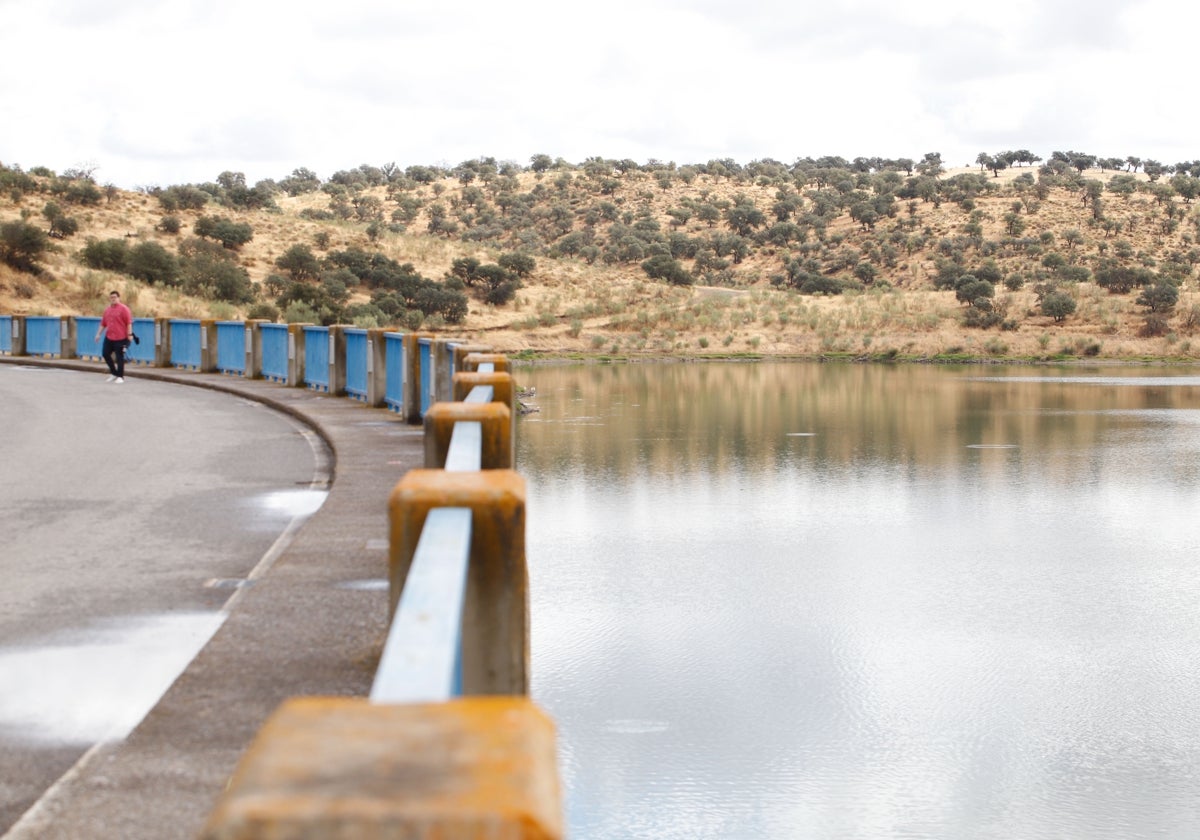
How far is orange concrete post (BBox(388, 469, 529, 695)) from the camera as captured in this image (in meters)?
3.51

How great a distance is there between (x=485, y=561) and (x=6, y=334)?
114ft

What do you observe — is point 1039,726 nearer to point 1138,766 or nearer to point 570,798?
point 1138,766

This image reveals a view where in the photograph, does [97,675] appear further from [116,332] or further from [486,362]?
[116,332]

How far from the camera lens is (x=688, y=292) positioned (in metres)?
67.6

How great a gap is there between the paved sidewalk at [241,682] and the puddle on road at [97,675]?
0.28 m

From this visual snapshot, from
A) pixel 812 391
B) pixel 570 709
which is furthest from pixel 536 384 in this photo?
pixel 570 709

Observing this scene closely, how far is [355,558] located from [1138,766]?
16.2 feet

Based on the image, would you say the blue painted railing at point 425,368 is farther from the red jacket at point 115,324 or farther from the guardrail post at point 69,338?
the guardrail post at point 69,338

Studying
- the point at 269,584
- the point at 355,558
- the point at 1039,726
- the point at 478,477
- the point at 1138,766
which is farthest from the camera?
the point at 1039,726

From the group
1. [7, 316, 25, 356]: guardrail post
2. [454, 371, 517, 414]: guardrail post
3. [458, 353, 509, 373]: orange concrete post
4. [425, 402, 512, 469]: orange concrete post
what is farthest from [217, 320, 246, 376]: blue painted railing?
[425, 402, 512, 469]: orange concrete post

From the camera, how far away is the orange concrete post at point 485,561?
3508 mm

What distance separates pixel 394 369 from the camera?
55.6ft

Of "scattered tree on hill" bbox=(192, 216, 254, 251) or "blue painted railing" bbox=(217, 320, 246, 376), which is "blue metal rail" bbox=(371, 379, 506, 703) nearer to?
"blue painted railing" bbox=(217, 320, 246, 376)

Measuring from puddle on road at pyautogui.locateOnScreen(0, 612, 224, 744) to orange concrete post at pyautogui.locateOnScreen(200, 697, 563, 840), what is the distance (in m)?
4.17
